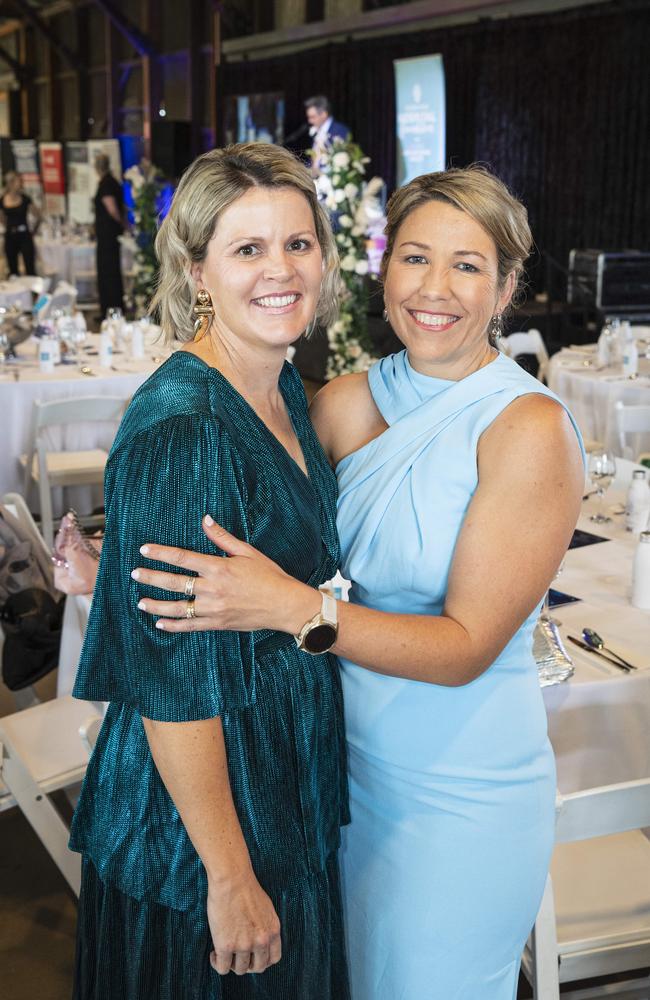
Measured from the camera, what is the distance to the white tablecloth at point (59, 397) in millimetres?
5414

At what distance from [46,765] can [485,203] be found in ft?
5.62

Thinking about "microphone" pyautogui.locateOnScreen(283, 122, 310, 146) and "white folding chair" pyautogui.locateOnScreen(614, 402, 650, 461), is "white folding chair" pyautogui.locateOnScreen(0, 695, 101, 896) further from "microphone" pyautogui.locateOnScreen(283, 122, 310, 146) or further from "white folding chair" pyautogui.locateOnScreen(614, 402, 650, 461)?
"microphone" pyautogui.locateOnScreen(283, 122, 310, 146)

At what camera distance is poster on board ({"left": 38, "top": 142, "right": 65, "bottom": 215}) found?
17.8 m

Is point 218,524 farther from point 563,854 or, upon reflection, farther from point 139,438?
point 563,854

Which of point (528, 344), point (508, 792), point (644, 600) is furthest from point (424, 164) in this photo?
point (508, 792)

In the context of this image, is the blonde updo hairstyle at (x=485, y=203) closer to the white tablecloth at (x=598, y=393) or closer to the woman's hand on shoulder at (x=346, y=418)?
the woman's hand on shoulder at (x=346, y=418)

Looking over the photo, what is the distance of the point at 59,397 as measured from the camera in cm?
550

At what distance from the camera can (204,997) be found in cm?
144

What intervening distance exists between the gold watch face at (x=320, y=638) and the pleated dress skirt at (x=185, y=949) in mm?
376

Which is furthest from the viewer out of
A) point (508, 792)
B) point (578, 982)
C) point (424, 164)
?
point (424, 164)

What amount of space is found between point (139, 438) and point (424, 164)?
472 inches

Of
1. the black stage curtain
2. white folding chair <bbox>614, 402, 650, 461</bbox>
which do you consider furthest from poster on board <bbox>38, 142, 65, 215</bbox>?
white folding chair <bbox>614, 402, 650, 461</bbox>

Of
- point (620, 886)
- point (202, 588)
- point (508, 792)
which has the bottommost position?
point (620, 886)

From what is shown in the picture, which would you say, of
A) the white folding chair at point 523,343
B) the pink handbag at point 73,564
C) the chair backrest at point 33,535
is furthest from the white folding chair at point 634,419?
the pink handbag at point 73,564
